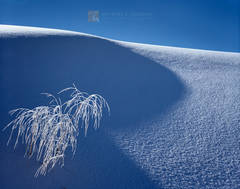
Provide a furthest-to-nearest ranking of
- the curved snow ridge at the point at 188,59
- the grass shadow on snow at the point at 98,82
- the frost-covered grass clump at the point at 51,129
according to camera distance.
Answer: the curved snow ridge at the point at 188,59 < the grass shadow on snow at the point at 98,82 < the frost-covered grass clump at the point at 51,129

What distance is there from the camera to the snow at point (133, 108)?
152cm

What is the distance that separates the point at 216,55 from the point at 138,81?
2.47 m

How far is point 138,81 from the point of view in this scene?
3.16m

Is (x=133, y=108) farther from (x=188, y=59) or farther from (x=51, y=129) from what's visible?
(x=188, y=59)

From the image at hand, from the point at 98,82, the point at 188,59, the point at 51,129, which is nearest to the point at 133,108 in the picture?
the point at 98,82

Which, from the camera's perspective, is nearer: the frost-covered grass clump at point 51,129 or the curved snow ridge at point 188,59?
the frost-covered grass clump at point 51,129

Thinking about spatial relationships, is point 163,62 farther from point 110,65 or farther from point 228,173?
point 228,173

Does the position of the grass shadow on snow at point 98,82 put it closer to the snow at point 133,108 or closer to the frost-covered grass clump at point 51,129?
the snow at point 133,108

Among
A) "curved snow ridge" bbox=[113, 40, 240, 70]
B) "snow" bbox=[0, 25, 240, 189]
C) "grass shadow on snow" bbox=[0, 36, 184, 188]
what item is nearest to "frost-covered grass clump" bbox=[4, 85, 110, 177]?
"snow" bbox=[0, 25, 240, 189]

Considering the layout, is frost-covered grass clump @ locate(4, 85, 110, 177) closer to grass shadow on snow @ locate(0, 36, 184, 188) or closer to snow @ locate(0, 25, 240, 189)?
snow @ locate(0, 25, 240, 189)

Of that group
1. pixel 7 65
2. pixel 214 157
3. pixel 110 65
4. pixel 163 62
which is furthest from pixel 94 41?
pixel 214 157

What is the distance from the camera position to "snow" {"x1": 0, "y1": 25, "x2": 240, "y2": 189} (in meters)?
1.52

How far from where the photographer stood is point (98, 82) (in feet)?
9.48

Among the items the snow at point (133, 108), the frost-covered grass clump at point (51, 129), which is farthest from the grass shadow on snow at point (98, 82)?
the frost-covered grass clump at point (51, 129)
